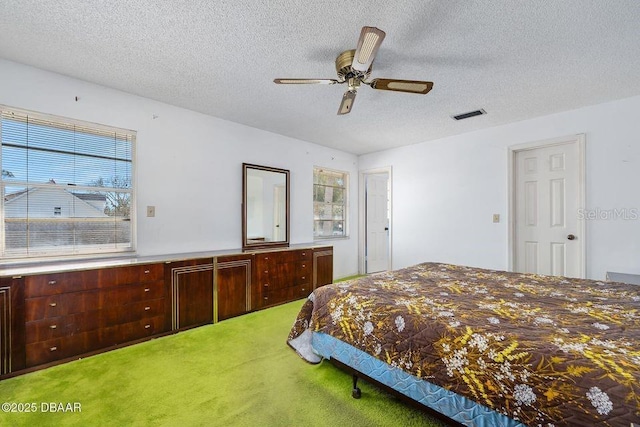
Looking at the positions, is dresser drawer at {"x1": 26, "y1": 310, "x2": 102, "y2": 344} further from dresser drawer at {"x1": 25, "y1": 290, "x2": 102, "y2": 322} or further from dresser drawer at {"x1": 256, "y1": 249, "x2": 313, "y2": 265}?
dresser drawer at {"x1": 256, "y1": 249, "x2": 313, "y2": 265}

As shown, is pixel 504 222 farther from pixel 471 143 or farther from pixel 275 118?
pixel 275 118

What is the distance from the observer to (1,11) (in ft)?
5.65

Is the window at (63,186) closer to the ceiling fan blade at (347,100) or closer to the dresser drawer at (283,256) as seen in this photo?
the dresser drawer at (283,256)

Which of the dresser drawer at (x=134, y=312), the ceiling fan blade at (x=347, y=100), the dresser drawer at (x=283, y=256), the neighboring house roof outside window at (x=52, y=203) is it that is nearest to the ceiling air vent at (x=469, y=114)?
the ceiling fan blade at (x=347, y=100)

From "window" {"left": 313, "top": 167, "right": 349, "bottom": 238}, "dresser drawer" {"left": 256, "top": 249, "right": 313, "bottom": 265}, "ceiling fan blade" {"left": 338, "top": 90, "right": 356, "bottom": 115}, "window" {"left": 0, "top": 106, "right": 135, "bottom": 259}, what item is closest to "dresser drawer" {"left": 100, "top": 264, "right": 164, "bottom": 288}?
"window" {"left": 0, "top": 106, "right": 135, "bottom": 259}

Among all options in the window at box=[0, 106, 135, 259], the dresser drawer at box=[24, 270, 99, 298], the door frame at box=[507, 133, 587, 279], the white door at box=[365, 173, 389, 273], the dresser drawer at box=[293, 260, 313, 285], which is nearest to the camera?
the dresser drawer at box=[24, 270, 99, 298]

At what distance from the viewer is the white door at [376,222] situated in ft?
18.1

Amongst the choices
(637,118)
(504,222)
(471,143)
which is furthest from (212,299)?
(637,118)

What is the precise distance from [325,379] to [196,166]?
2724mm

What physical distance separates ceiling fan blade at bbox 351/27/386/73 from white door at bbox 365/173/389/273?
3.73 metres

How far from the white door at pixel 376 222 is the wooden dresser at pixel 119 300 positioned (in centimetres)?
240

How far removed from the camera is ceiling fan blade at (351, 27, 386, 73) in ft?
4.94

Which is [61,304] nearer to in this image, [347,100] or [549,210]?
[347,100]

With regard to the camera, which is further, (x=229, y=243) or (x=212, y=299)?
(x=229, y=243)
